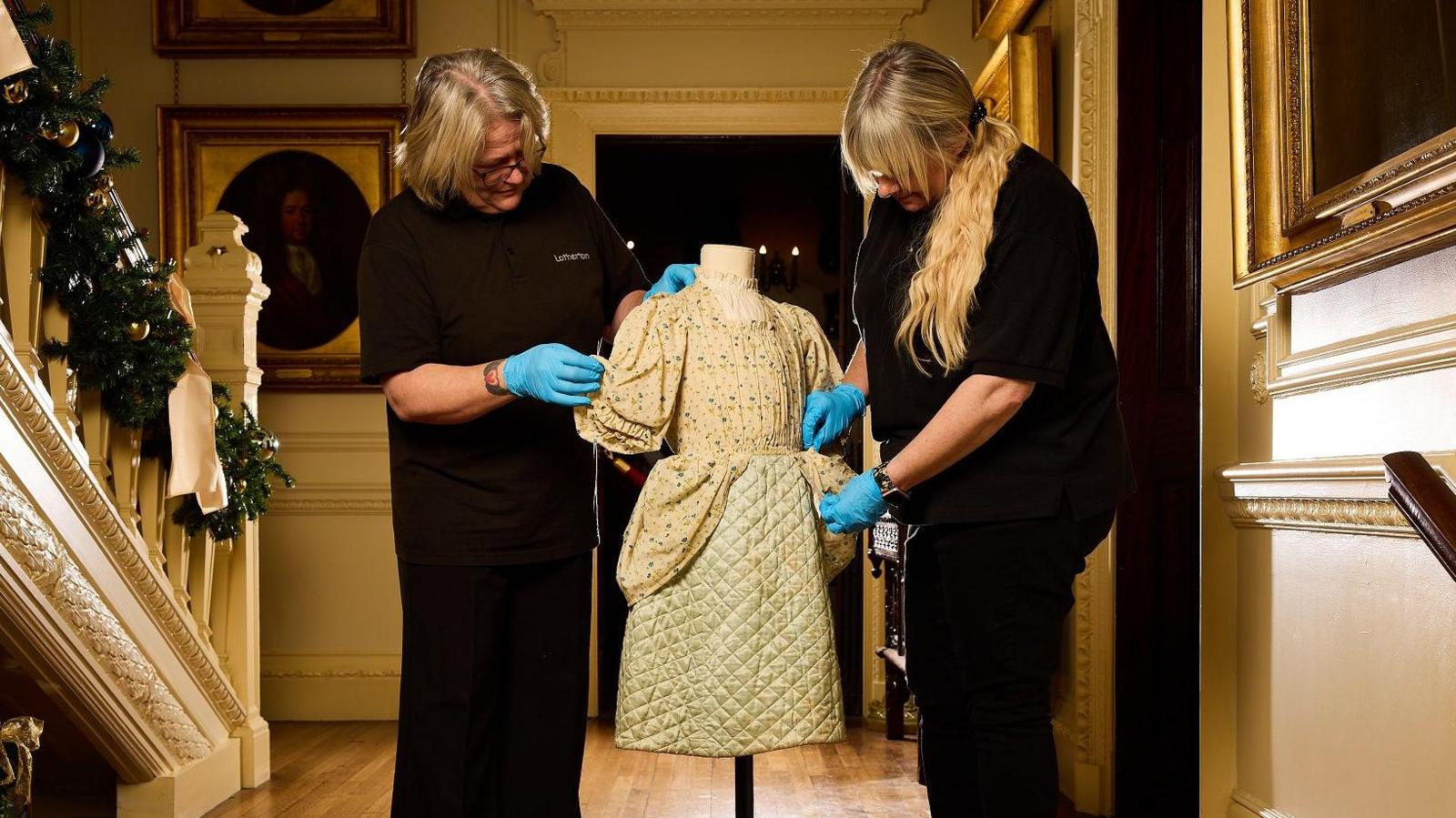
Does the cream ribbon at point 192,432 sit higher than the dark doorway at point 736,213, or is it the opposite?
the dark doorway at point 736,213

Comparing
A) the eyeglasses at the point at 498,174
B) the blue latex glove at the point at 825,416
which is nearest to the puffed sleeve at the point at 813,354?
the blue latex glove at the point at 825,416

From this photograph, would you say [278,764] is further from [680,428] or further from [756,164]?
[756,164]

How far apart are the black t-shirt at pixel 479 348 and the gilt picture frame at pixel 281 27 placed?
3306mm

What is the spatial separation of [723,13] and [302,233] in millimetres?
1849

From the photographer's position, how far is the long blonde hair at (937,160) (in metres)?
1.77

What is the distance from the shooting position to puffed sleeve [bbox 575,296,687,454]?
1.88 meters

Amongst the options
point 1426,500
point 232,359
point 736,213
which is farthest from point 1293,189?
point 736,213

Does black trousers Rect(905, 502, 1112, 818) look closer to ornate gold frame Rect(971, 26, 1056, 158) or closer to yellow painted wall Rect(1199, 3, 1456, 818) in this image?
yellow painted wall Rect(1199, 3, 1456, 818)

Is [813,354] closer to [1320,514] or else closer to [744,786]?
[744,786]

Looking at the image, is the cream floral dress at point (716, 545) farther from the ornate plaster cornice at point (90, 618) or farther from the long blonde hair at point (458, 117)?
the ornate plaster cornice at point (90, 618)

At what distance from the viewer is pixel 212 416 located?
11.5ft

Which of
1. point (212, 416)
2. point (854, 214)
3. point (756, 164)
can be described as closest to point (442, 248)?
point (212, 416)

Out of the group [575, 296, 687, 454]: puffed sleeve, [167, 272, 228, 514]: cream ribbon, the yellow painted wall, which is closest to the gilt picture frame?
[167, 272, 228, 514]: cream ribbon

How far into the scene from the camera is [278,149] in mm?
5137
